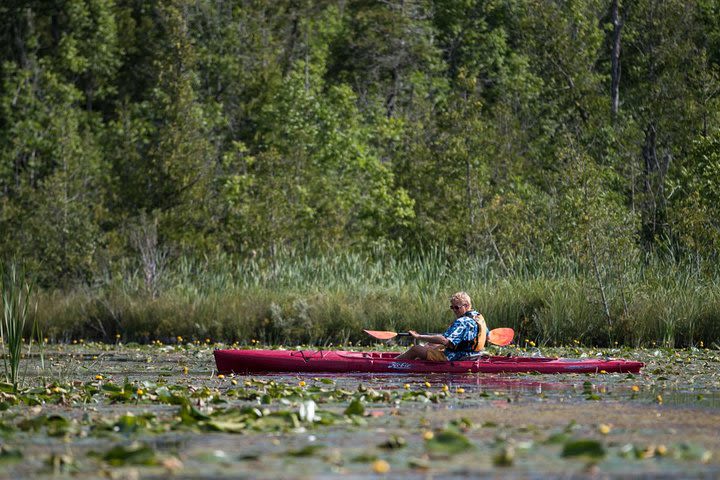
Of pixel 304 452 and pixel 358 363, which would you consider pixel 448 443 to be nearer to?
pixel 304 452

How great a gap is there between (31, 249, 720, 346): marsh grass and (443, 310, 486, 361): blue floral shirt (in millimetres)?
4699

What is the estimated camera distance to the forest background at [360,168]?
2052cm

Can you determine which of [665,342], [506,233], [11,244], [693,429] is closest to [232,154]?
[11,244]

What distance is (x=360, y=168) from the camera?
36.1m

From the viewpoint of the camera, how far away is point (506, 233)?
86.4ft

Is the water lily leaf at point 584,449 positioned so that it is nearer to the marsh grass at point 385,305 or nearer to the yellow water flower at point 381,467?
the yellow water flower at point 381,467

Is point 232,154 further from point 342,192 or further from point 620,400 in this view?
point 620,400

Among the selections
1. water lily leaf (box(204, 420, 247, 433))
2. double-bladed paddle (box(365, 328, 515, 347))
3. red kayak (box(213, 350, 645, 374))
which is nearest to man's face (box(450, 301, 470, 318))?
red kayak (box(213, 350, 645, 374))

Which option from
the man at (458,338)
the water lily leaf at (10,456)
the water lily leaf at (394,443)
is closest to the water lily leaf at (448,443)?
the water lily leaf at (394,443)

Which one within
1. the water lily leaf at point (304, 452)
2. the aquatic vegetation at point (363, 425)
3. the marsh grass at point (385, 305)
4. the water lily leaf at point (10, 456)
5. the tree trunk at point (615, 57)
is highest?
the tree trunk at point (615, 57)

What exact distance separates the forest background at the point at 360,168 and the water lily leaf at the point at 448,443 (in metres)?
11.0

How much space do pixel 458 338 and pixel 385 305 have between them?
19.5 feet

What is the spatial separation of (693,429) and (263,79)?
30.5 metres

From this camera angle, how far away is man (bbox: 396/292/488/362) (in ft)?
47.0
